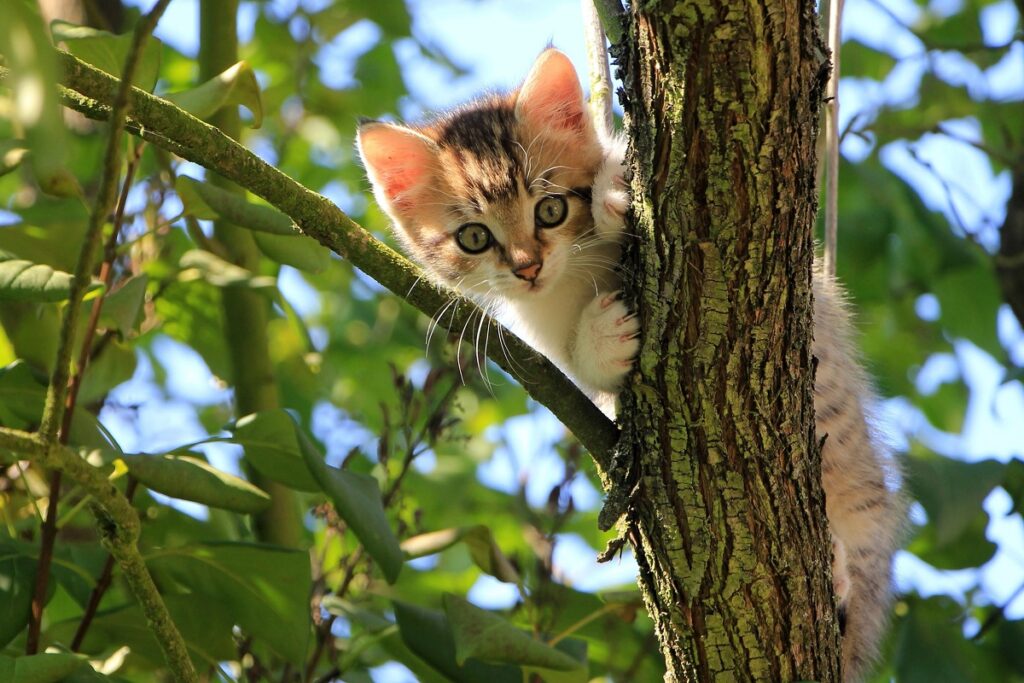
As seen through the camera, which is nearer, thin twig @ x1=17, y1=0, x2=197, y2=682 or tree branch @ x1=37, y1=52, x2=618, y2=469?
thin twig @ x1=17, y1=0, x2=197, y2=682

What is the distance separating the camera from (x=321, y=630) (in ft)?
8.25

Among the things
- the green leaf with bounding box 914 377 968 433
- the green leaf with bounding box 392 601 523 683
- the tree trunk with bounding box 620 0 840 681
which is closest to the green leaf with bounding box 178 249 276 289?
the green leaf with bounding box 392 601 523 683

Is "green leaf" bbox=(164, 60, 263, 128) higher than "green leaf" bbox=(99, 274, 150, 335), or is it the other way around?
"green leaf" bbox=(164, 60, 263, 128)

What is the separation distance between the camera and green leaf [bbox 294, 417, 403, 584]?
6.11 feet

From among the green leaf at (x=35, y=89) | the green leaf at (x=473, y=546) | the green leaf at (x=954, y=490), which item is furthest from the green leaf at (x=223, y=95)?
the green leaf at (x=954, y=490)

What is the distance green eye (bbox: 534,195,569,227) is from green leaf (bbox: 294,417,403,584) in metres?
1.05

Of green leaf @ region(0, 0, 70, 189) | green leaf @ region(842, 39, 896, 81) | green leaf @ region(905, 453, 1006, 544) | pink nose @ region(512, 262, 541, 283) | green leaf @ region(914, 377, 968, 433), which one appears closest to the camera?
green leaf @ region(0, 0, 70, 189)

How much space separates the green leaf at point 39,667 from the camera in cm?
162

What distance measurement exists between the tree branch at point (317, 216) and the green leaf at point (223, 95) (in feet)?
0.77

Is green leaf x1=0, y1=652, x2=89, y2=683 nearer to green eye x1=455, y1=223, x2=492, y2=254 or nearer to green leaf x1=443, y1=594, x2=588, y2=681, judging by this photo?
green leaf x1=443, y1=594, x2=588, y2=681

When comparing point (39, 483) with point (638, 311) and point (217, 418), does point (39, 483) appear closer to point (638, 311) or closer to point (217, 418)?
point (638, 311)

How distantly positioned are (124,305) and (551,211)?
3.85 feet

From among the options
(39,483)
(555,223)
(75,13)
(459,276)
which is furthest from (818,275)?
(75,13)

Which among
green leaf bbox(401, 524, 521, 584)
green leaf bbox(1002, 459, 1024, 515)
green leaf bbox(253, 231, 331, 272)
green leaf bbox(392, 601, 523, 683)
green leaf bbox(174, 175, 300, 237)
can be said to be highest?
green leaf bbox(174, 175, 300, 237)
